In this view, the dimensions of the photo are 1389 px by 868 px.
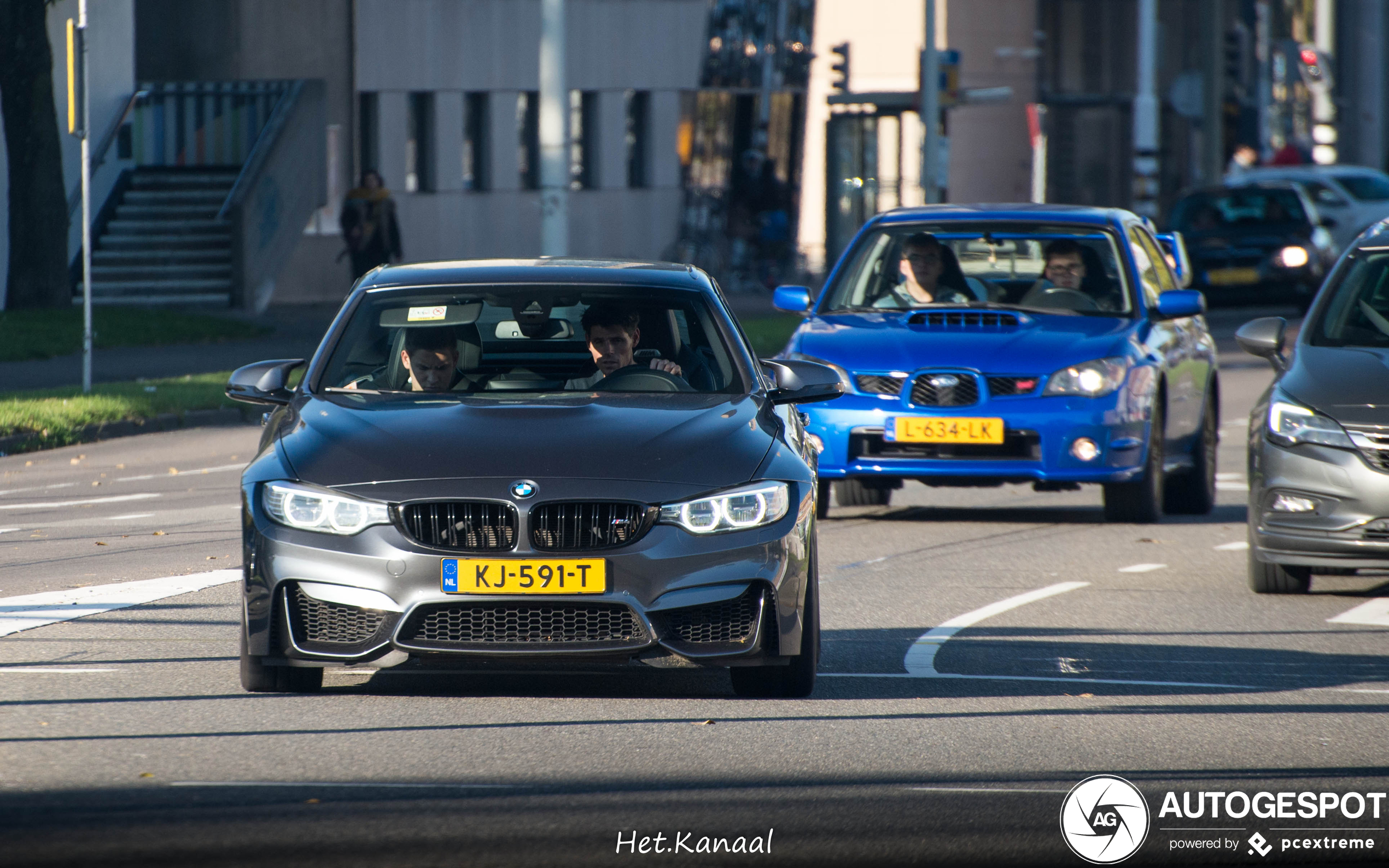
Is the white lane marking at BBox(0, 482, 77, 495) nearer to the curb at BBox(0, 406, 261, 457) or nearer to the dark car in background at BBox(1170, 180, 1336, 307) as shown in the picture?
the curb at BBox(0, 406, 261, 457)

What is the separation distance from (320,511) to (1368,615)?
185 inches

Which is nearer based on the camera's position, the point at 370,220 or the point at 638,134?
the point at 370,220

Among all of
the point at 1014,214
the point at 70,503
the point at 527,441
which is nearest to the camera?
the point at 527,441

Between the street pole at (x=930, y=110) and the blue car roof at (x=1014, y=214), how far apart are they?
53.2 feet

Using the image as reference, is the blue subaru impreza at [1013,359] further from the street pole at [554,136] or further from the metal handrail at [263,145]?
the metal handrail at [263,145]

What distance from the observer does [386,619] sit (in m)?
6.95

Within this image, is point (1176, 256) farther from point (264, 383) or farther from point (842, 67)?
point (842, 67)

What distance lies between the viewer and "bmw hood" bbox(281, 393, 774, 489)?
6.99m

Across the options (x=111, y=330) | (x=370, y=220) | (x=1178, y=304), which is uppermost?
(x=1178, y=304)

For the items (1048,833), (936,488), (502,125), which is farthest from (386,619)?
(502,125)

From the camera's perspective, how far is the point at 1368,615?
31.7 ft

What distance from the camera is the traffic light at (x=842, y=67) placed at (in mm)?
34344

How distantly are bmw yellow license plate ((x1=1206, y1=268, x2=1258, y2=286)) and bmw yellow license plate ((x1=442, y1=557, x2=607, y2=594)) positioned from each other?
88.8 ft

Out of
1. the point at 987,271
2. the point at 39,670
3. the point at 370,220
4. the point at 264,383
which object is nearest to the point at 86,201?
the point at 987,271
